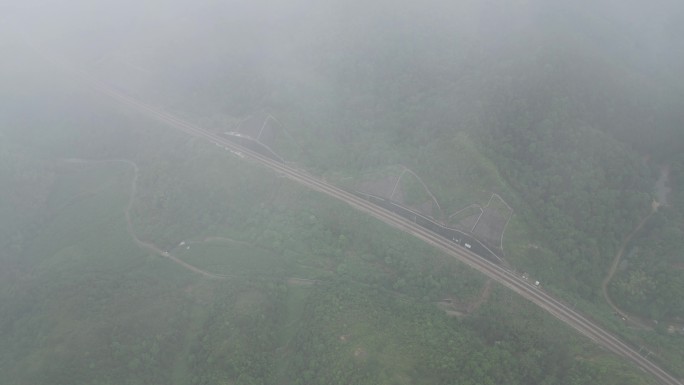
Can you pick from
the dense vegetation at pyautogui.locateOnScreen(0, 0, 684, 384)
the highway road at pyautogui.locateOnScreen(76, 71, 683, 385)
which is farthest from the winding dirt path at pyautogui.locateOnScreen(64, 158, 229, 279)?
the highway road at pyautogui.locateOnScreen(76, 71, 683, 385)

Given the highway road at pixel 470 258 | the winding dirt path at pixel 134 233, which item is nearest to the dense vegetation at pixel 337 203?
the winding dirt path at pixel 134 233

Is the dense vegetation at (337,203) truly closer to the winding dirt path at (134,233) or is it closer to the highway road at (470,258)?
the winding dirt path at (134,233)

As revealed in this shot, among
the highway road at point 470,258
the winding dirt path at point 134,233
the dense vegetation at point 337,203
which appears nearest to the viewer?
the highway road at point 470,258

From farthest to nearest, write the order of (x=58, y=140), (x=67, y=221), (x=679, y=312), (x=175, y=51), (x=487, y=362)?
(x=175, y=51), (x=58, y=140), (x=67, y=221), (x=679, y=312), (x=487, y=362)

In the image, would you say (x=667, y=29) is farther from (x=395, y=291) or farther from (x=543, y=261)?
(x=395, y=291)

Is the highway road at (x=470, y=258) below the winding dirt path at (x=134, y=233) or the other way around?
the other way around

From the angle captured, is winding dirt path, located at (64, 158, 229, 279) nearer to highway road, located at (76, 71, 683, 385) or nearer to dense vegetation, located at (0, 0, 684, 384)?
dense vegetation, located at (0, 0, 684, 384)

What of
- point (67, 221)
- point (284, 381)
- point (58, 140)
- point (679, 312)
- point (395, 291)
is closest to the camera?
point (284, 381)

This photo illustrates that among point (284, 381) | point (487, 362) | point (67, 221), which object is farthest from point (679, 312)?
point (67, 221)
